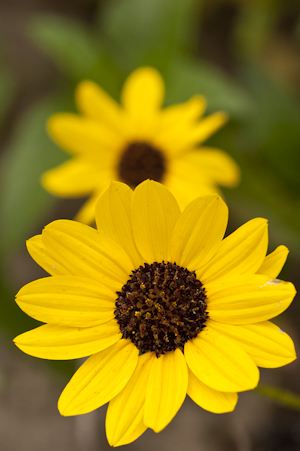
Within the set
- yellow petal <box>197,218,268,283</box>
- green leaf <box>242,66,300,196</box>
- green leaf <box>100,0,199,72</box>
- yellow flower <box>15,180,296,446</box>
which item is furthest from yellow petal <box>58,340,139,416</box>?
green leaf <box>100,0,199,72</box>

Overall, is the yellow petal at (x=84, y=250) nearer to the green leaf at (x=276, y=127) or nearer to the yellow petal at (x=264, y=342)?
the yellow petal at (x=264, y=342)

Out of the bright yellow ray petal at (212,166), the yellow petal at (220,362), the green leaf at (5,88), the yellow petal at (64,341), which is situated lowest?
the green leaf at (5,88)

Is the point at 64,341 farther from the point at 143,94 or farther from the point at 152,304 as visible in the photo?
the point at 143,94

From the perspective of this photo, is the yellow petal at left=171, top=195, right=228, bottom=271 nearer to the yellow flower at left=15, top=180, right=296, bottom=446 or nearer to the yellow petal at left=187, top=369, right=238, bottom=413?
the yellow flower at left=15, top=180, right=296, bottom=446

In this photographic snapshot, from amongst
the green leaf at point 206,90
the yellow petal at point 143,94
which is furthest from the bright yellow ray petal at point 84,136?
the green leaf at point 206,90

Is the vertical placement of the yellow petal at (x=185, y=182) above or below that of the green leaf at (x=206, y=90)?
below

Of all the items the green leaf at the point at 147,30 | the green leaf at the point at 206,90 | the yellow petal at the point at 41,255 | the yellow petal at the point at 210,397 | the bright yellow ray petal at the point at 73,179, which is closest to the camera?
the yellow petal at the point at 210,397

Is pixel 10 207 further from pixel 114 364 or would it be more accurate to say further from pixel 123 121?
pixel 114 364
